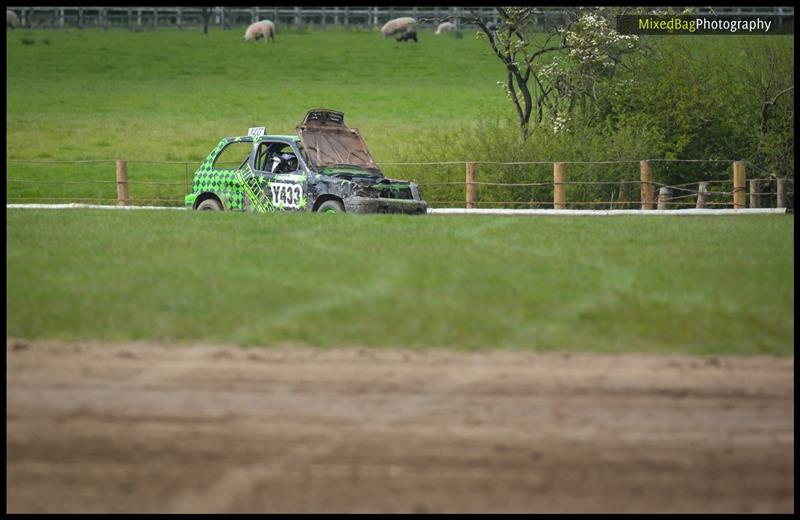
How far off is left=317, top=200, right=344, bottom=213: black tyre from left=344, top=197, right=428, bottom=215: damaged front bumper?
5.2 inches

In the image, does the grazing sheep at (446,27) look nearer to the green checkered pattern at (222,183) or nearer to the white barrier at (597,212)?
the white barrier at (597,212)

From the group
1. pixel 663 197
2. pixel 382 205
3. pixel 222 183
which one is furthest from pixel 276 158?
pixel 663 197

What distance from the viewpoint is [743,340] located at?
1027 centimetres

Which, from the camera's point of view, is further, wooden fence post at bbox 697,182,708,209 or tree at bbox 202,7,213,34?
tree at bbox 202,7,213,34

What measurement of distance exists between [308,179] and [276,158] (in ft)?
2.99

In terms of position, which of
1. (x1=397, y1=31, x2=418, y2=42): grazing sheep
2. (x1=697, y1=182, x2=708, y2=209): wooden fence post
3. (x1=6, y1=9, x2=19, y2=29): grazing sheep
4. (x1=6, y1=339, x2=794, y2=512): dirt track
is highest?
(x1=6, y1=9, x2=19, y2=29): grazing sheep

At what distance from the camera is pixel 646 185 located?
29.2 m

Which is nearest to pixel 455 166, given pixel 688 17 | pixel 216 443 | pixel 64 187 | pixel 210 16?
pixel 688 17

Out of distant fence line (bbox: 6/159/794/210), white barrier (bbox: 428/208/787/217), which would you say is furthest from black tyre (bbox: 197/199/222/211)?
distant fence line (bbox: 6/159/794/210)

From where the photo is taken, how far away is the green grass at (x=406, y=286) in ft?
34.4

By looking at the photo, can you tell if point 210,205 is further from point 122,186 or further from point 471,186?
point 122,186

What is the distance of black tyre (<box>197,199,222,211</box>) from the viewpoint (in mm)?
23672

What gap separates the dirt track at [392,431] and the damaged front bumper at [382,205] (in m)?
12.3

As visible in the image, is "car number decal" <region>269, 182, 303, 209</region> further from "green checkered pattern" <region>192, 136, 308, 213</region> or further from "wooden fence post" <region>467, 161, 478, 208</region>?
"wooden fence post" <region>467, 161, 478, 208</region>
